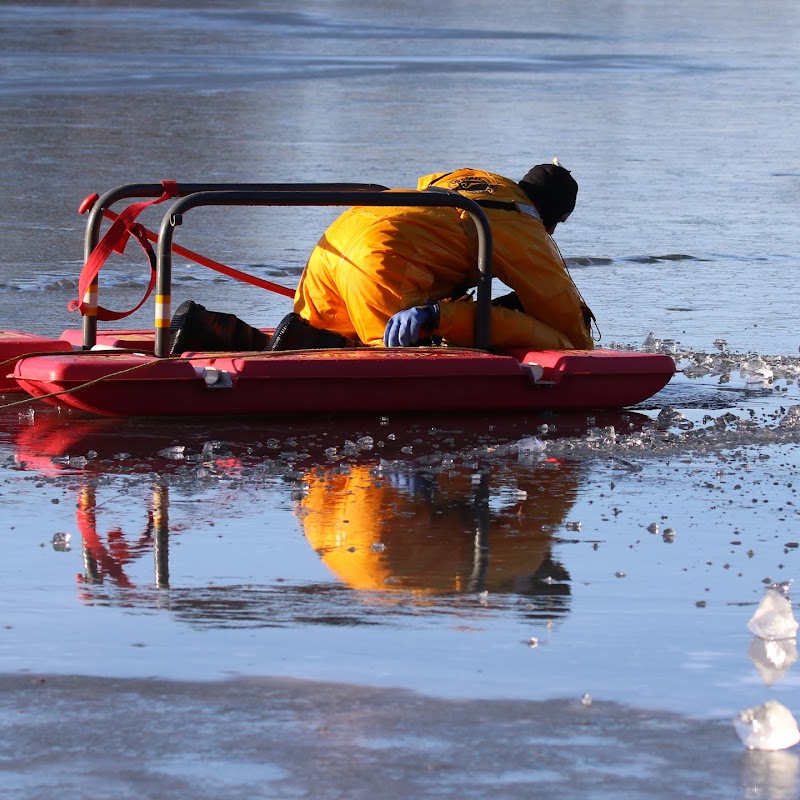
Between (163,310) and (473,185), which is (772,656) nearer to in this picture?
(163,310)

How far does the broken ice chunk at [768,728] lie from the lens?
3516 millimetres

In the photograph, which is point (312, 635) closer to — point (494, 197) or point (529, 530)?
point (529, 530)

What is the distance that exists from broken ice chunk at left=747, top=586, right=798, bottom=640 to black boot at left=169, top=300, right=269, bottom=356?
3.20 m

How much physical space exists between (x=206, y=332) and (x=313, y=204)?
30.3 inches

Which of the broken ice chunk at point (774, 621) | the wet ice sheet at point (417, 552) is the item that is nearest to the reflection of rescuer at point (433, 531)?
the wet ice sheet at point (417, 552)

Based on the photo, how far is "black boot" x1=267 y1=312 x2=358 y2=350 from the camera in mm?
6996

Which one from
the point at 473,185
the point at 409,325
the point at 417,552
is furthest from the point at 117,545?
the point at 473,185

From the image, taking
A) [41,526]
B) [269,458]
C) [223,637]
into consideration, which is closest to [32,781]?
[223,637]

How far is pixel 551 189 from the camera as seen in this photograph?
7.15 m

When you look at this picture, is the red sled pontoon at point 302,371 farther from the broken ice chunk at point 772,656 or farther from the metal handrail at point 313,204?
the broken ice chunk at point 772,656

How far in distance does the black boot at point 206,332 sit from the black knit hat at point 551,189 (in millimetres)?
1196

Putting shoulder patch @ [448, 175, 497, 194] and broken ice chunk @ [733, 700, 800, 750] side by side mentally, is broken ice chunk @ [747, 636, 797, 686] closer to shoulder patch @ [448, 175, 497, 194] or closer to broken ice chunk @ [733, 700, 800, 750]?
broken ice chunk @ [733, 700, 800, 750]

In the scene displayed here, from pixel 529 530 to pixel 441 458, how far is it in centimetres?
100

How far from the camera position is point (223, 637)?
161 inches
